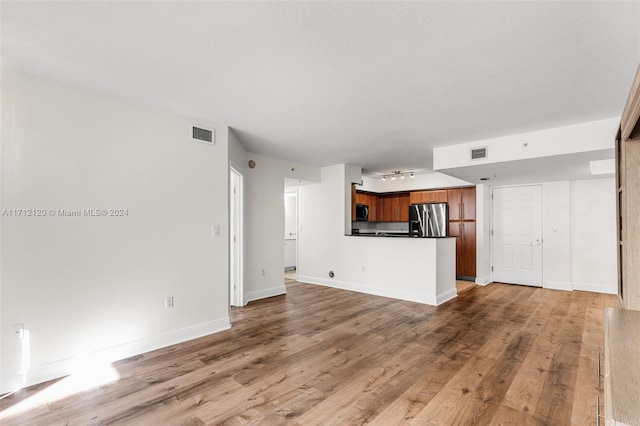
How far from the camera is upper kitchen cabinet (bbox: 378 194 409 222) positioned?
804cm

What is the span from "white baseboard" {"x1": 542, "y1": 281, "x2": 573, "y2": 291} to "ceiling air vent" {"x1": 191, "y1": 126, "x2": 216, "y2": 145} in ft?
22.3

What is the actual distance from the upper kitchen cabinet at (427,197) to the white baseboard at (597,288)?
9.77 feet

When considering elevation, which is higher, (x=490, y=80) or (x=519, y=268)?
(x=490, y=80)

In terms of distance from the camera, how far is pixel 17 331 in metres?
2.43

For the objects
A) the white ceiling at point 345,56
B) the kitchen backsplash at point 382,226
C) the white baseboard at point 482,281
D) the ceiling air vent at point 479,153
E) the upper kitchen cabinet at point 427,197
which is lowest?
the white baseboard at point 482,281

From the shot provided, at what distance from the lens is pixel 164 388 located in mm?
2418

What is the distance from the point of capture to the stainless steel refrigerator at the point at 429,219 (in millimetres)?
7172

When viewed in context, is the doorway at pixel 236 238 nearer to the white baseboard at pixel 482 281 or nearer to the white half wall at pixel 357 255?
the white half wall at pixel 357 255

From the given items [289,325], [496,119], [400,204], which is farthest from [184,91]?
[400,204]

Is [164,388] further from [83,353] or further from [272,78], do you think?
[272,78]


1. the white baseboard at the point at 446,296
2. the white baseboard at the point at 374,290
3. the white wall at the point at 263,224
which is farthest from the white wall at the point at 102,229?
the white baseboard at the point at 446,296

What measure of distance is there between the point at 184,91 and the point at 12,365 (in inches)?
104

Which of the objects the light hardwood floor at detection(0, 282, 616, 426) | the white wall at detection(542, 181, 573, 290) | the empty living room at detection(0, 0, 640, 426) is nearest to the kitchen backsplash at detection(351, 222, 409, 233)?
the white wall at detection(542, 181, 573, 290)

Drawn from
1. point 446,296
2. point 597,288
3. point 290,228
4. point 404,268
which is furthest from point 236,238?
point 597,288
